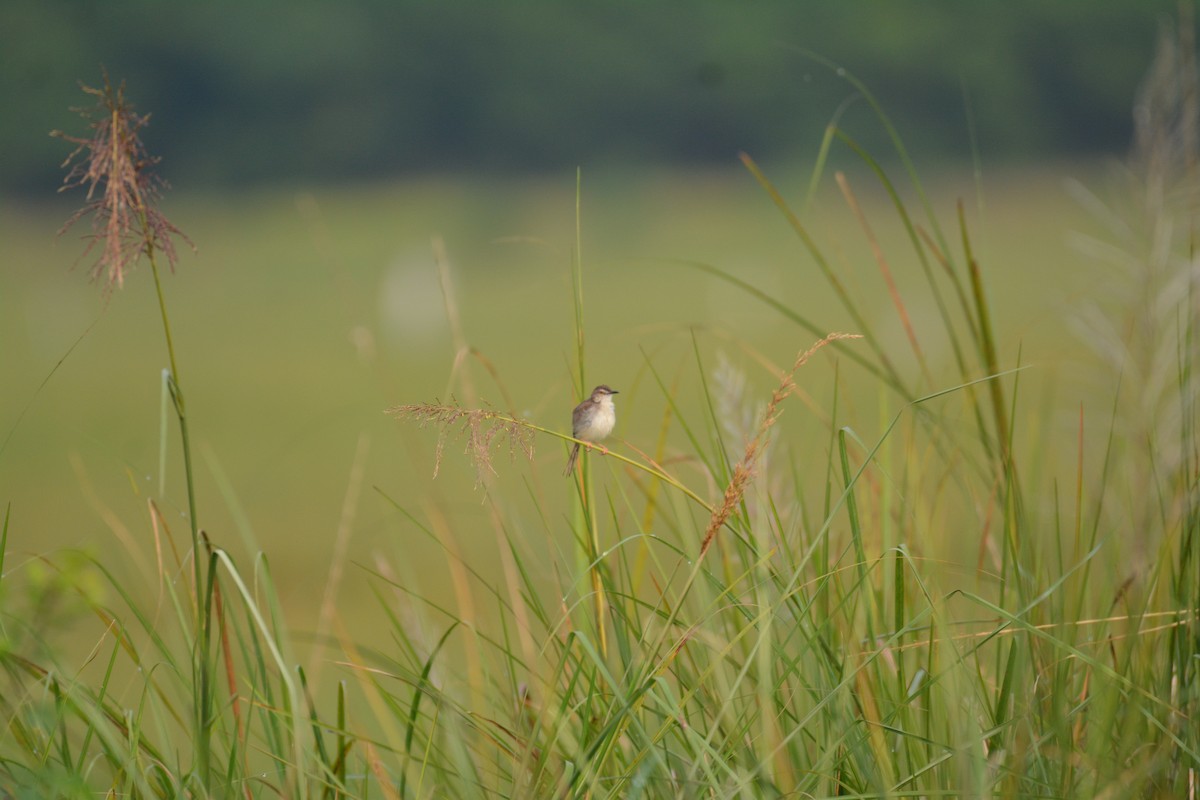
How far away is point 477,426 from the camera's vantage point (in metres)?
0.45

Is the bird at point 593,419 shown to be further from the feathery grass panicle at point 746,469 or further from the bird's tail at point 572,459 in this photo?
the feathery grass panicle at point 746,469

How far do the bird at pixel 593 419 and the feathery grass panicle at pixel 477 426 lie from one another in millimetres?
155

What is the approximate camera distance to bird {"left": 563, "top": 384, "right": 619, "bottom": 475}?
0.69m

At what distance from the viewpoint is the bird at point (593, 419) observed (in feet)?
2.28

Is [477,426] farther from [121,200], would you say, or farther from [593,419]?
[593,419]

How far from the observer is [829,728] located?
54 cm

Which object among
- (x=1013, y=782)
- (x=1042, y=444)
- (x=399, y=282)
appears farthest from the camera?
(x=399, y=282)

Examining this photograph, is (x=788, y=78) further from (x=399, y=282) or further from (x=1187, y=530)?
(x=1187, y=530)

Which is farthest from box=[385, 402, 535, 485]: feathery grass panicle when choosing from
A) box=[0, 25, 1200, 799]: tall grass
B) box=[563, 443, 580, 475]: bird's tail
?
box=[563, 443, 580, 475]: bird's tail

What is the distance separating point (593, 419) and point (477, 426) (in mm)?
311

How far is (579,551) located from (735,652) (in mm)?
153

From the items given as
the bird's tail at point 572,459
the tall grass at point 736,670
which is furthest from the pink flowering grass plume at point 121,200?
the bird's tail at point 572,459

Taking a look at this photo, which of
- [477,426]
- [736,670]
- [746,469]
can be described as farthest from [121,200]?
[736,670]

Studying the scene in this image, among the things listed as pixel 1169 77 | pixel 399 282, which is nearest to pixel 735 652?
pixel 1169 77
